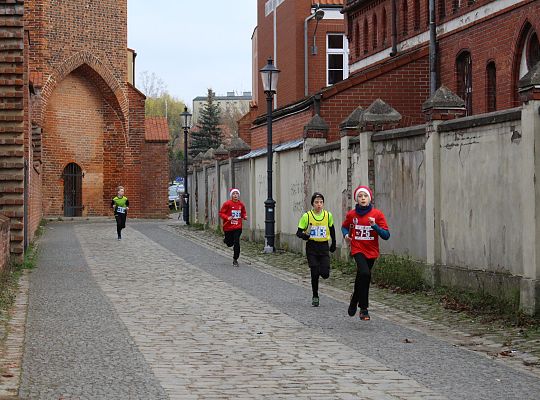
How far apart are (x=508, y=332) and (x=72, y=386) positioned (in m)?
5.07

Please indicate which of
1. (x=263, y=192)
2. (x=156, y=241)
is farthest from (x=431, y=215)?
(x=156, y=241)

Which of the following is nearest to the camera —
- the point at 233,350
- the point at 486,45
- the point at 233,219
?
the point at 233,350

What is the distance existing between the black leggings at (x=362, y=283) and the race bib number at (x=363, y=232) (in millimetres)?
205

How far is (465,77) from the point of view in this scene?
30.2 m

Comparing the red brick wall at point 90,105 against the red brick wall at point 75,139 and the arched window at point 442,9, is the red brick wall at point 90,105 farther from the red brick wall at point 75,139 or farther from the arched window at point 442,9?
the arched window at point 442,9

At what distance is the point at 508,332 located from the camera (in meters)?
11.2

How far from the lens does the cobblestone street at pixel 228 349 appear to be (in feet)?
26.2

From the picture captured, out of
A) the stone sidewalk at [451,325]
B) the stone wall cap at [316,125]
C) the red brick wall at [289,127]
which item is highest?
the red brick wall at [289,127]

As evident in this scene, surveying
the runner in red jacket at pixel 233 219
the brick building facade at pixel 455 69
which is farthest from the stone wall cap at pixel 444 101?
the brick building facade at pixel 455 69

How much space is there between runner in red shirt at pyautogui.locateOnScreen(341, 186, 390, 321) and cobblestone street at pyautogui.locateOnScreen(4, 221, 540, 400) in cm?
36

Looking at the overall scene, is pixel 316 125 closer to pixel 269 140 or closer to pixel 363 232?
pixel 269 140

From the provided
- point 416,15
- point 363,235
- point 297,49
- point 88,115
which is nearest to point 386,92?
point 416,15

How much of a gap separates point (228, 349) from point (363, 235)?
123 inches

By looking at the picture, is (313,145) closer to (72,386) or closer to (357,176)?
(357,176)
